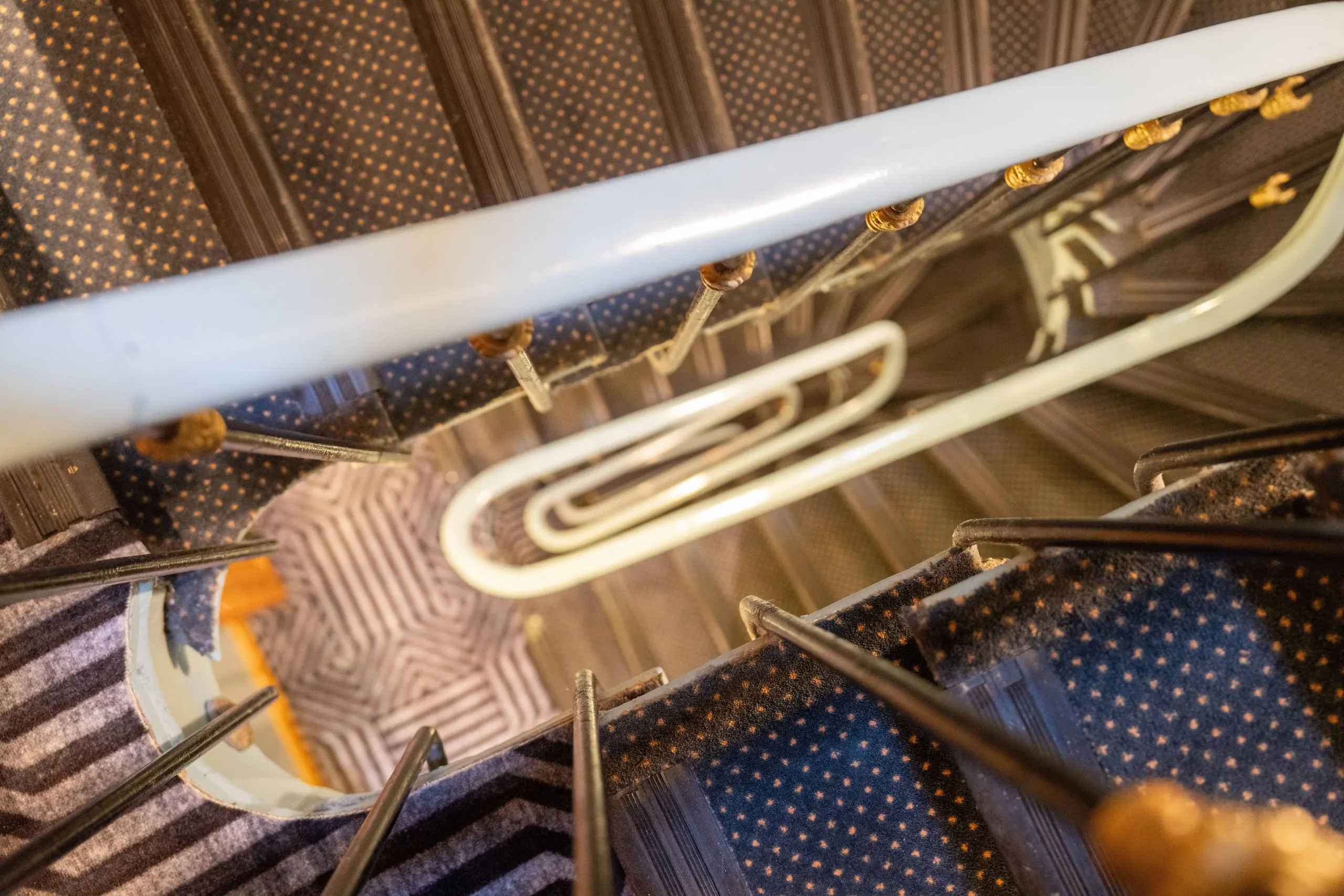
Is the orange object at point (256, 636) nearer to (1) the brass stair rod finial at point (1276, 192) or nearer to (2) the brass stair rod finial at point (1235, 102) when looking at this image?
(2) the brass stair rod finial at point (1235, 102)

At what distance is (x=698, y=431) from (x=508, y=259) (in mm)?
3204

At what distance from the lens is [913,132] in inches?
36.3

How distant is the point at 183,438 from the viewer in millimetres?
884

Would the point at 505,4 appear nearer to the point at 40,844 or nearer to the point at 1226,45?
the point at 1226,45

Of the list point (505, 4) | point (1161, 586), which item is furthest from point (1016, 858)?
point (505, 4)

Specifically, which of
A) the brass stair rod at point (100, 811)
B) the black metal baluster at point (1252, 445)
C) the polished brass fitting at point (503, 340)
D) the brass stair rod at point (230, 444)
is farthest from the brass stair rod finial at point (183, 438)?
the black metal baluster at point (1252, 445)

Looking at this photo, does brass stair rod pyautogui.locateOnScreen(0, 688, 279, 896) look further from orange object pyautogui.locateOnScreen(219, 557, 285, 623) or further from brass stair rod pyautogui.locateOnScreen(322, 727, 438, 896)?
orange object pyautogui.locateOnScreen(219, 557, 285, 623)

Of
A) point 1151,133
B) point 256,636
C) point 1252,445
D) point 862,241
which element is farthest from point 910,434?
point 256,636

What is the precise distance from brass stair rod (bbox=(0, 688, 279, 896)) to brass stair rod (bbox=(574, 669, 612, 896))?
69cm

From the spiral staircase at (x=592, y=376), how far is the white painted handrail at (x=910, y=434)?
1.20 feet

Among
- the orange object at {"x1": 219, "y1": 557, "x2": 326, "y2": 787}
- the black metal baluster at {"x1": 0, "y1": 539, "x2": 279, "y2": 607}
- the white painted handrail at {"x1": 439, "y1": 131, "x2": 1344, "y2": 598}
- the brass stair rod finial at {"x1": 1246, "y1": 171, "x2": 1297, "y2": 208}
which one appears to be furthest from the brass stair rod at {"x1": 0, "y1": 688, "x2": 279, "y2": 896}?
the brass stair rod finial at {"x1": 1246, "y1": 171, "x2": 1297, "y2": 208}

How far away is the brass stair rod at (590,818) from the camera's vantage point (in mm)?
784

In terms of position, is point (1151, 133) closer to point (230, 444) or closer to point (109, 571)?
point (230, 444)

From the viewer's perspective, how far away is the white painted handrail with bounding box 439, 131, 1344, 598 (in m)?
2.12
